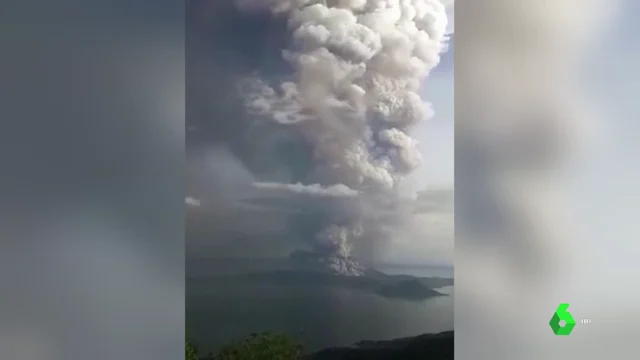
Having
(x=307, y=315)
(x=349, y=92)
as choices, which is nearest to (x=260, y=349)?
(x=307, y=315)

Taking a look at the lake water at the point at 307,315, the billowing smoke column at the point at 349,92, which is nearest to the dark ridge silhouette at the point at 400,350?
the lake water at the point at 307,315

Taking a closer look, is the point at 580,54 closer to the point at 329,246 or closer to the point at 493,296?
the point at 493,296

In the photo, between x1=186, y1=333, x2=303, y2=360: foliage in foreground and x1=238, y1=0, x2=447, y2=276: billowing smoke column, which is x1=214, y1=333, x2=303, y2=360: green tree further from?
x1=238, y1=0, x2=447, y2=276: billowing smoke column

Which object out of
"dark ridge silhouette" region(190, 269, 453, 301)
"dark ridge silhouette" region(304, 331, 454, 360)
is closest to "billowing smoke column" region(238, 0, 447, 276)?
"dark ridge silhouette" region(190, 269, 453, 301)

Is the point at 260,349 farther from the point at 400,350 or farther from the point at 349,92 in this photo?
the point at 349,92

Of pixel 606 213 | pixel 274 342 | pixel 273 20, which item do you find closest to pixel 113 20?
pixel 273 20

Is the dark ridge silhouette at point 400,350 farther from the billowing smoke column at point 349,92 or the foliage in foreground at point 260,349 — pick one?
the billowing smoke column at point 349,92

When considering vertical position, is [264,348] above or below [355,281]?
below
